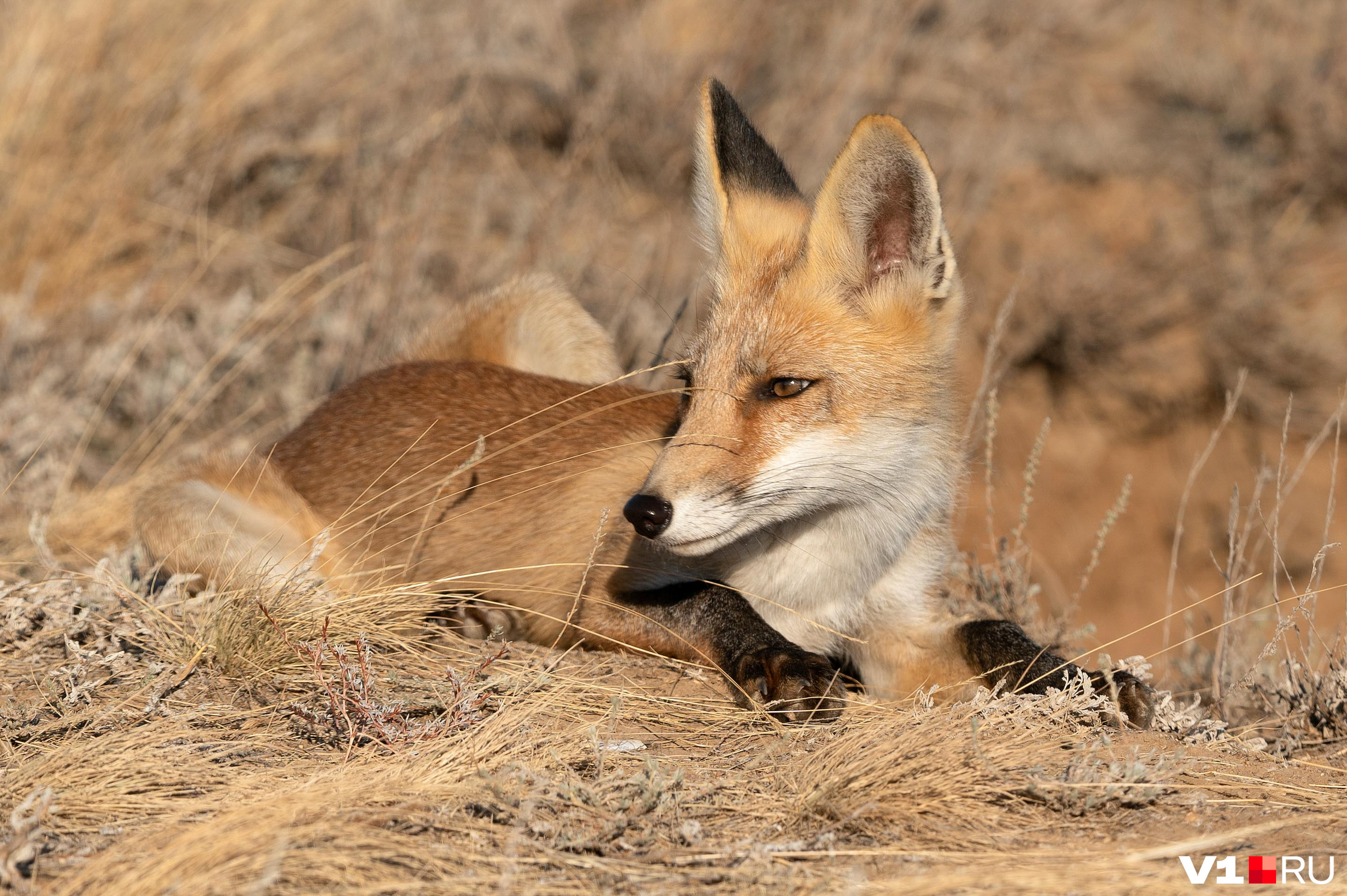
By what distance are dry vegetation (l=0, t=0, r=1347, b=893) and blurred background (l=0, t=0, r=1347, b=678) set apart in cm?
3

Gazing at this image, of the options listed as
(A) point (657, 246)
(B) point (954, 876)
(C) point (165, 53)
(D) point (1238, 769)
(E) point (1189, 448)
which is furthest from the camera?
(E) point (1189, 448)

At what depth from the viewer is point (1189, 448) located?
7.93m

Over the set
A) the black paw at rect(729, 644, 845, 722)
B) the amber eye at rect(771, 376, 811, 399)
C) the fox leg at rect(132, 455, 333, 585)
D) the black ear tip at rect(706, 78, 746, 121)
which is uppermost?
the black ear tip at rect(706, 78, 746, 121)

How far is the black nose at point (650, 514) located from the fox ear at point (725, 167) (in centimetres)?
119

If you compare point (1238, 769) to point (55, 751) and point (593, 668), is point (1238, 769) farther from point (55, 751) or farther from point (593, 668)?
point (55, 751)

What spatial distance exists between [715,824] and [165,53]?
6.27m

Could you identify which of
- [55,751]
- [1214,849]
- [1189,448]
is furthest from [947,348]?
[1189,448]

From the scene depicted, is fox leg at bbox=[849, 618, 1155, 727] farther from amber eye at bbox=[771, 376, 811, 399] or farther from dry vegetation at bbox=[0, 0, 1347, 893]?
amber eye at bbox=[771, 376, 811, 399]

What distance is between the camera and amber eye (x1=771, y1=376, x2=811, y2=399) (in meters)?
3.18

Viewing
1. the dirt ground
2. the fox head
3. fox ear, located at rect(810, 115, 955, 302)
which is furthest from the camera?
fox ear, located at rect(810, 115, 955, 302)

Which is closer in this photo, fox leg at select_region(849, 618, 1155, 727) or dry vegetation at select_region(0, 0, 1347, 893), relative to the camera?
dry vegetation at select_region(0, 0, 1347, 893)

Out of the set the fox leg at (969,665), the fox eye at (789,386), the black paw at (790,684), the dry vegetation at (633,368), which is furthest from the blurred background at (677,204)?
the black paw at (790,684)

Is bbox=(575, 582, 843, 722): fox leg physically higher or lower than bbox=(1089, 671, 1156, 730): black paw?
higher
